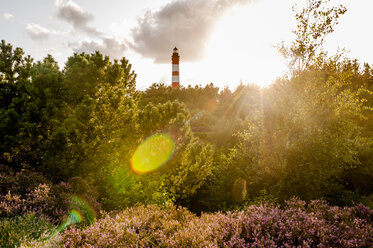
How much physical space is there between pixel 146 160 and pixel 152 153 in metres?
0.41

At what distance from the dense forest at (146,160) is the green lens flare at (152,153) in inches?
1.6

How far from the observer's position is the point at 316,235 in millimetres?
4891

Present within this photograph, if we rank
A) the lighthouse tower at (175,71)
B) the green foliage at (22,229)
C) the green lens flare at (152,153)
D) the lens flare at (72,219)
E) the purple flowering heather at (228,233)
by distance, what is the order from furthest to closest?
the lighthouse tower at (175,71), the green lens flare at (152,153), the lens flare at (72,219), the green foliage at (22,229), the purple flowering heather at (228,233)

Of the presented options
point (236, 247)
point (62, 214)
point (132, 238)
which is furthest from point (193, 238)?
point (62, 214)

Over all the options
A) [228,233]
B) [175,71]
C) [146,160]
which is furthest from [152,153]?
[175,71]

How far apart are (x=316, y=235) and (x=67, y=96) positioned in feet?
31.0

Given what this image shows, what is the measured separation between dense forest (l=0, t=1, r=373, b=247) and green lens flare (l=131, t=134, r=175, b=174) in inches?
1.6

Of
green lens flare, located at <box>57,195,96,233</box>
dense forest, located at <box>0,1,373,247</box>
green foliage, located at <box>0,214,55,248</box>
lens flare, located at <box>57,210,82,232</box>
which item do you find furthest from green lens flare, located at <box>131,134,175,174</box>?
green foliage, located at <box>0,214,55,248</box>

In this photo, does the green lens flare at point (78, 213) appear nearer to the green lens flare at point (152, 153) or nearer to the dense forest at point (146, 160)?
the dense forest at point (146, 160)

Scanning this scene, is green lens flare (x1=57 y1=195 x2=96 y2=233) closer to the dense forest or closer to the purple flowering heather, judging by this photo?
the dense forest

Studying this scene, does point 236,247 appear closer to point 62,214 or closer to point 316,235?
point 316,235

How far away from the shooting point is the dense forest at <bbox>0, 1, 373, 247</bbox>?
19.6 feet

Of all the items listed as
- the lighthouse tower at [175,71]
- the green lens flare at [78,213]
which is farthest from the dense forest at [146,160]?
the lighthouse tower at [175,71]

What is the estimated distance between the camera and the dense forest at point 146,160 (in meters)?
5.96
